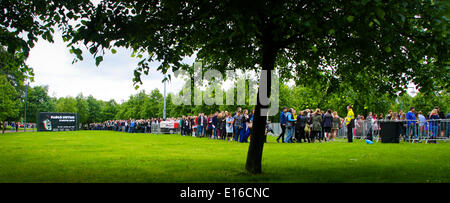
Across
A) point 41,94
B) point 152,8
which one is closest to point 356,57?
point 152,8

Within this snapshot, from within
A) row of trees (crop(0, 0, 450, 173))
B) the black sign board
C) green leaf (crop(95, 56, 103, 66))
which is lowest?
the black sign board

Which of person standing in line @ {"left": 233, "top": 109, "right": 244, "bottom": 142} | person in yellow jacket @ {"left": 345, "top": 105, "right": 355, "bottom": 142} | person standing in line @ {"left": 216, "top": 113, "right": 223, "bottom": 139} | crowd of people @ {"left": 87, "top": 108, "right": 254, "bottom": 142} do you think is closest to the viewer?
person in yellow jacket @ {"left": 345, "top": 105, "right": 355, "bottom": 142}

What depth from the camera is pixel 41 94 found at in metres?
103

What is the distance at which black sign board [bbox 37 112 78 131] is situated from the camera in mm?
62375

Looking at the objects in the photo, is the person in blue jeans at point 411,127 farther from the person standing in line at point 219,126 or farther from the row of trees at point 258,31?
the row of trees at point 258,31

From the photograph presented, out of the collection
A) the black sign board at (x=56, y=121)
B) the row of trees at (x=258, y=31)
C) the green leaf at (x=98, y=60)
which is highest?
the row of trees at (x=258, y=31)

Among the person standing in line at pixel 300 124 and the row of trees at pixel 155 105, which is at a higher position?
the row of trees at pixel 155 105

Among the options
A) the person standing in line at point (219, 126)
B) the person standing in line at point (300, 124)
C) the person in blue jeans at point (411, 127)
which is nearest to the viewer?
the person in blue jeans at point (411, 127)

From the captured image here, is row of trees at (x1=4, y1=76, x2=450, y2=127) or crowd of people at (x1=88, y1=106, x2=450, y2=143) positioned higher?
row of trees at (x1=4, y1=76, x2=450, y2=127)

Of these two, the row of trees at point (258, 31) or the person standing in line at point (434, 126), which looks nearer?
the row of trees at point (258, 31)

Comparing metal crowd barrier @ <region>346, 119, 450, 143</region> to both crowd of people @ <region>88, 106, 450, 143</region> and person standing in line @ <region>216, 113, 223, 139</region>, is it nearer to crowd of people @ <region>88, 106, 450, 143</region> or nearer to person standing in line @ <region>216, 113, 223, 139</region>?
crowd of people @ <region>88, 106, 450, 143</region>

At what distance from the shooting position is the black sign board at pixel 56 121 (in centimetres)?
6238

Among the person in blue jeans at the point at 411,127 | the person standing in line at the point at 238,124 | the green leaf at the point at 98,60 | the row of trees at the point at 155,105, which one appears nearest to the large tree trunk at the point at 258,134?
the row of trees at the point at 155,105

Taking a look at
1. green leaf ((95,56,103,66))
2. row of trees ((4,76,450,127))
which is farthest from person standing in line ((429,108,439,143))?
green leaf ((95,56,103,66))
